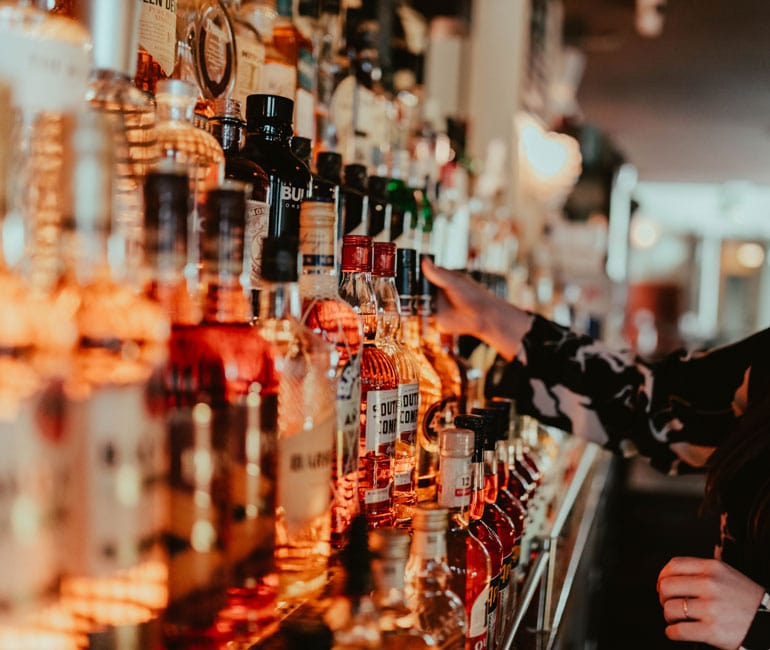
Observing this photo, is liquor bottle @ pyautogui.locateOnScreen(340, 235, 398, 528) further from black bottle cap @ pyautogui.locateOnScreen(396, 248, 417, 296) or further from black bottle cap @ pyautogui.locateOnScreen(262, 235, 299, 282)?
black bottle cap @ pyautogui.locateOnScreen(262, 235, 299, 282)

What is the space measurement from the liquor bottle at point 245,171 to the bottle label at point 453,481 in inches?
10.3

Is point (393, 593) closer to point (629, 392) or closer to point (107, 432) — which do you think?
point (107, 432)

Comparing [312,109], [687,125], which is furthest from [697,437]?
[687,125]

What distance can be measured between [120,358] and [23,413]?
8 cm

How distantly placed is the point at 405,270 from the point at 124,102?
0.46 m

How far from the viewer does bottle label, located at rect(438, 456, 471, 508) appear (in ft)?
2.63

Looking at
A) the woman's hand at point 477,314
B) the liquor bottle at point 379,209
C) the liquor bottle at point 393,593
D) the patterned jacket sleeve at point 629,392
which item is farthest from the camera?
the patterned jacket sleeve at point 629,392

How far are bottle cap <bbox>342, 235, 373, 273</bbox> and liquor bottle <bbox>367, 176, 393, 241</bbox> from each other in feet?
0.86

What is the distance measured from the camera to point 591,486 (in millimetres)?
2559

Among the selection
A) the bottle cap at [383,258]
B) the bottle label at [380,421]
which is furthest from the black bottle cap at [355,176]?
the bottle label at [380,421]

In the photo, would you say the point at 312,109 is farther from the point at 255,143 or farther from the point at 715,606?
Result: the point at 715,606

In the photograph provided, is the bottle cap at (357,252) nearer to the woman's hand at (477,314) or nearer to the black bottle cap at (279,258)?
the black bottle cap at (279,258)

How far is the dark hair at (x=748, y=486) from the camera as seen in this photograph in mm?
1381

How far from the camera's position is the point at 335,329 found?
0.84 m
